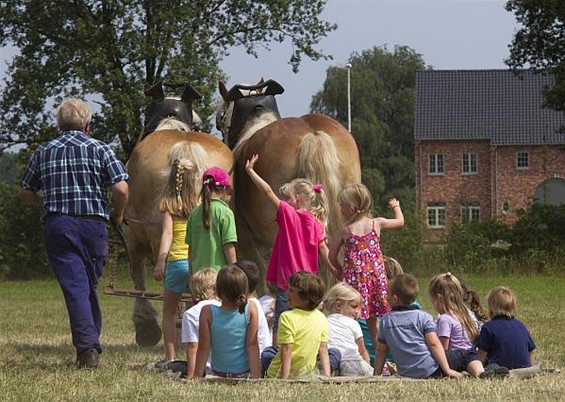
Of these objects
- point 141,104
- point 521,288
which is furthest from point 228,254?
point 141,104

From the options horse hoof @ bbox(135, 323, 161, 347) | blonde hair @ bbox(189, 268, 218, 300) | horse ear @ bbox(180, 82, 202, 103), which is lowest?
horse hoof @ bbox(135, 323, 161, 347)

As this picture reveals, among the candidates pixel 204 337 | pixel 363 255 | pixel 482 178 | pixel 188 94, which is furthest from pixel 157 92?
pixel 482 178

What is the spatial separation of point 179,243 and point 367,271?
1.59m

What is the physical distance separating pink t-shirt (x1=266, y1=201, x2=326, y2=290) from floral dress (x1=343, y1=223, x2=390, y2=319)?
27 centimetres

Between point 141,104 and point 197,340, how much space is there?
2590 cm

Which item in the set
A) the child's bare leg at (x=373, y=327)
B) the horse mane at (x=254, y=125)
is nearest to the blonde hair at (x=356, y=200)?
the child's bare leg at (x=373, y=327)

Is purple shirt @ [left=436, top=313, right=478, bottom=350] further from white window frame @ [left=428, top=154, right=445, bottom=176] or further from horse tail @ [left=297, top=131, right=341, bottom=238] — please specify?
white window frame @ [left=428, top=154, right=445, bottom=176]

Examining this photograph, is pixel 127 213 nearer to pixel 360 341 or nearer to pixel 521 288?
pixel 360 341

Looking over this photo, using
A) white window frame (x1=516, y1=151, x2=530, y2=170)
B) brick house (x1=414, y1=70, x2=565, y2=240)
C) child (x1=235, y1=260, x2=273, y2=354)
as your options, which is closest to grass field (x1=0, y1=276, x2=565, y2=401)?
child (x1=235, y1=260, x2=273, y2=354)

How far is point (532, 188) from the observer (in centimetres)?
7106

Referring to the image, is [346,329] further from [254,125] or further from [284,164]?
[254,125]

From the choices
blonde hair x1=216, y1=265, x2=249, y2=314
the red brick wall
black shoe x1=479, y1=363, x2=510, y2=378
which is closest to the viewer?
blonde hair x1=216, y1=265, x2=249, y2=314

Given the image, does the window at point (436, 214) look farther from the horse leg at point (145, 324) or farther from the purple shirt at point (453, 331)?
the purple shirt at point (453, 331)

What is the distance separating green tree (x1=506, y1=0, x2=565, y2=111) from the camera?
3519 cm
